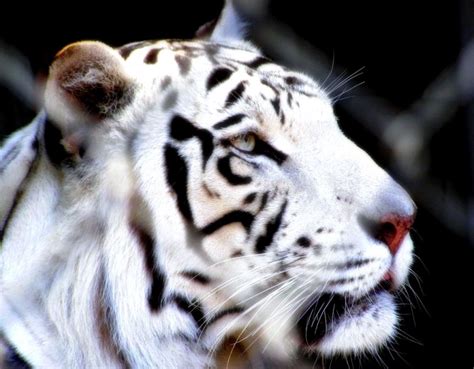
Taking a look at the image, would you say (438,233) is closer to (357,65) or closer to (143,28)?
(357,65)

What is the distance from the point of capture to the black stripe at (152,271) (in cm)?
121

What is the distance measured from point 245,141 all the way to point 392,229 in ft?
0.79

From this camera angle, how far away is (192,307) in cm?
122

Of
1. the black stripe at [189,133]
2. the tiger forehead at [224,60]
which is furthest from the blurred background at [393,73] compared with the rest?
the black stripe at [189,133]

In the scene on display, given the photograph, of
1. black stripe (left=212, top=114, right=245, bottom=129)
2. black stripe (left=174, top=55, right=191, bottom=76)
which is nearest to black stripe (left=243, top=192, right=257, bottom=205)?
black stripe (left=212, top=114, right=245, bottom=129)

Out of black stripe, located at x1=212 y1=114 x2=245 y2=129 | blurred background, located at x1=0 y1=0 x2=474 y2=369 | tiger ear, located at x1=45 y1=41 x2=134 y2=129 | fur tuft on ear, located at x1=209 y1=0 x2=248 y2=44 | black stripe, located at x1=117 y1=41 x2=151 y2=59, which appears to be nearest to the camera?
tiger ear, located at x1=45 y1=41 x2=134 y2=129

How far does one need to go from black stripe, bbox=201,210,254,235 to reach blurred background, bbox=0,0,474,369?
824mm

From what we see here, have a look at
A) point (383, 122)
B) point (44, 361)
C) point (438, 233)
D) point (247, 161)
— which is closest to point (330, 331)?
point (247, 161)

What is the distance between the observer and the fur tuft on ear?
1.59 m

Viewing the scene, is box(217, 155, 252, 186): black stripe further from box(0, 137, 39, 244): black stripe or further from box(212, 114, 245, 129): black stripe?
box(0, 137, 39, 244): black stripe

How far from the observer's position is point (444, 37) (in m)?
2.05

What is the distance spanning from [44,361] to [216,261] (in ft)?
0.88

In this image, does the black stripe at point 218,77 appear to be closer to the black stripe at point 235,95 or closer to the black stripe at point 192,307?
the black stripe at point 235,95

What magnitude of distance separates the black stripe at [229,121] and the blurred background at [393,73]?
2.50ft
